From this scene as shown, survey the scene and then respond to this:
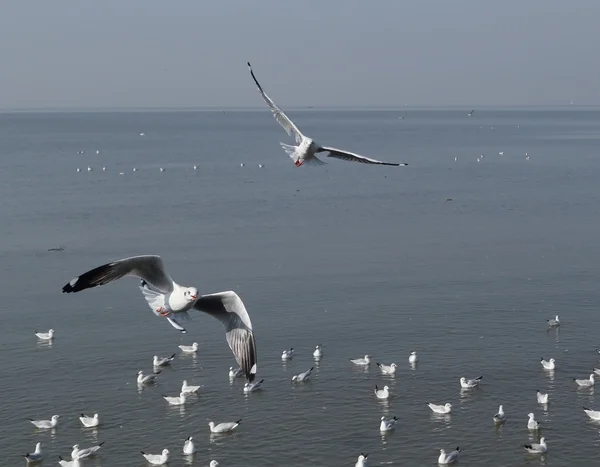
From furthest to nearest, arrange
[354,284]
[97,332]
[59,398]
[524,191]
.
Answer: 1. [524,191]
2. [354,284]
3. [97,332]
4. [59,398]

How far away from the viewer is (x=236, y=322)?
16141 mm

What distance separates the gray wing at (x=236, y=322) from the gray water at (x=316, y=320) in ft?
39.5

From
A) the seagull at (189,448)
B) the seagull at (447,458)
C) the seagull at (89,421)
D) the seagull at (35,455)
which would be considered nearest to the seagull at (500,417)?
the seagull at (447,458)

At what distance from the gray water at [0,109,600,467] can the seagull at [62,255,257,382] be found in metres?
12.1

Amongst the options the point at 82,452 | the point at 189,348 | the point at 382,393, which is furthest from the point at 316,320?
the point at 82,452

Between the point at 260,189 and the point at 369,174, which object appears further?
the point at 369,174

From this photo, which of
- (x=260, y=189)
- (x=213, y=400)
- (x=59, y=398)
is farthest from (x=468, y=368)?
(x=260, y=189)

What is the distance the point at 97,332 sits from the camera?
127ft

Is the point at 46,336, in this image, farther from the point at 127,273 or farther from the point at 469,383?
the point at 127,273

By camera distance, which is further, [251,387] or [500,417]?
[251,387]

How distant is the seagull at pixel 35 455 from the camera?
27.1 meters

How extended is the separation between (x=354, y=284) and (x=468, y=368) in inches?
529

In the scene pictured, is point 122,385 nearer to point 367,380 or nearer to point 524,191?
point 367,380

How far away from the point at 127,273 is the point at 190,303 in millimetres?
1178
